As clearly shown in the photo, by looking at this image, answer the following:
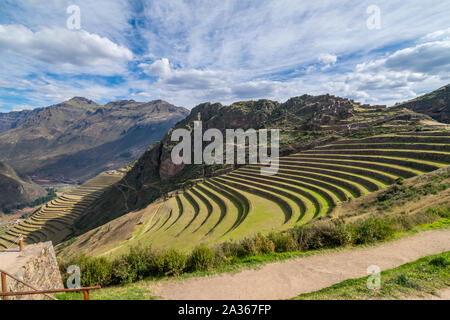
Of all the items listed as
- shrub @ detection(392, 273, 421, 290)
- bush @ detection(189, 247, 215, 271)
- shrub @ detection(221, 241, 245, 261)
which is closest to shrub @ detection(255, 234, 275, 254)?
shrub @ detection(221, 241, 245, 261)

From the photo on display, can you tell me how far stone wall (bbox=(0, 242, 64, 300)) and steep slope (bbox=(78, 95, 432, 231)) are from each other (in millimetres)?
34856

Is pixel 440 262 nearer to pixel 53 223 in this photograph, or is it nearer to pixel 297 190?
pixel 297 190

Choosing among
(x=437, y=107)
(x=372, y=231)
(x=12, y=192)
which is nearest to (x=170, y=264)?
(x=372, y=231)

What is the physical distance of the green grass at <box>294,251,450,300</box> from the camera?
5102mm

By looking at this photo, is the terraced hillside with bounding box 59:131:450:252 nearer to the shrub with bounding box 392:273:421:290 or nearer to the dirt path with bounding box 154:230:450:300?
the dirt path with bounding box 154:230:450:300

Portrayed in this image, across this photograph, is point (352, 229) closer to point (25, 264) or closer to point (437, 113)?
point (25, 264)

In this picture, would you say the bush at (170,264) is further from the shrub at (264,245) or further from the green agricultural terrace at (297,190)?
the green agricultural terrace at (297,190)

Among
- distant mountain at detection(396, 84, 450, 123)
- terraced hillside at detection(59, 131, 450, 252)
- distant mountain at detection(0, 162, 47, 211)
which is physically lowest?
distant mountain at detection(0, 162, 47, 211)

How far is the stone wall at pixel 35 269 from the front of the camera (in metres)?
6.51

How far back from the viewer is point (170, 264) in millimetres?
7844

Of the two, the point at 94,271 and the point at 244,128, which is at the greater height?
the point at 244,128

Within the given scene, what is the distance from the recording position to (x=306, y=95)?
95938 millimetres

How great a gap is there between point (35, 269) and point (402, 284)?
1105 cm
